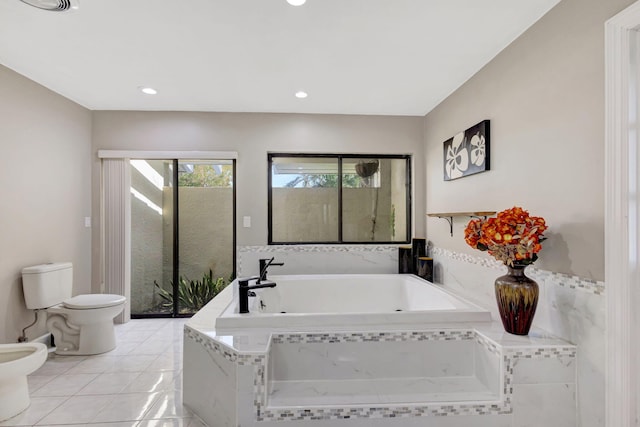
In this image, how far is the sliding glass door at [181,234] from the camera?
3639 mm

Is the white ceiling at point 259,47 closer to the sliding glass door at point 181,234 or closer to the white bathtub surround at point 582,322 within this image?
the sliding glass door at point 181,234

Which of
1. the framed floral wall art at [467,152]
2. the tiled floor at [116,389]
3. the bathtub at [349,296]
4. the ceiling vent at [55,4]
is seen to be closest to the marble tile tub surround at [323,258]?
the bathtub at [349,296]

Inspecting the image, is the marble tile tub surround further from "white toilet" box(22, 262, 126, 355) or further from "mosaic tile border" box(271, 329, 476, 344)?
"mosaic tile border" box(271, 329, 476, 344)

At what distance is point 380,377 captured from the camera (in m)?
1.76

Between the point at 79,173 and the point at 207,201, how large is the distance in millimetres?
1254

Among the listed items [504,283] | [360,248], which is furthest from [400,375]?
[360,248]

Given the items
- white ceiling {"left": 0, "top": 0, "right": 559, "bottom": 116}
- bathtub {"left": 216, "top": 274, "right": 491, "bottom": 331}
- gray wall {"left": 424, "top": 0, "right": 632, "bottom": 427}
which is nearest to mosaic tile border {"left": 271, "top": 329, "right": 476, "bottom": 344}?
bathtub {"left": 216, "top": 274, "right": 491, "bottom": 331}

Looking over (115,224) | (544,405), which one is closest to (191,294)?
(115,224)

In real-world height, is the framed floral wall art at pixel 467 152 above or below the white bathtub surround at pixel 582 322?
above

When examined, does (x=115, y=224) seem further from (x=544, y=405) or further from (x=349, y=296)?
(x=544, y=405)

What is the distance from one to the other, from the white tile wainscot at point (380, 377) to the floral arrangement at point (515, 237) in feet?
1.41

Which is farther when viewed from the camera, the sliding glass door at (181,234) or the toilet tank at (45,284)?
the sliding glass door at (181,234)

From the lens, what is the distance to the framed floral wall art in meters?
2.25

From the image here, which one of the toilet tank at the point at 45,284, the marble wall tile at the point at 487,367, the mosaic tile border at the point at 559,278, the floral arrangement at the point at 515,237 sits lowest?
the marble wall tile at the point at 487,367
